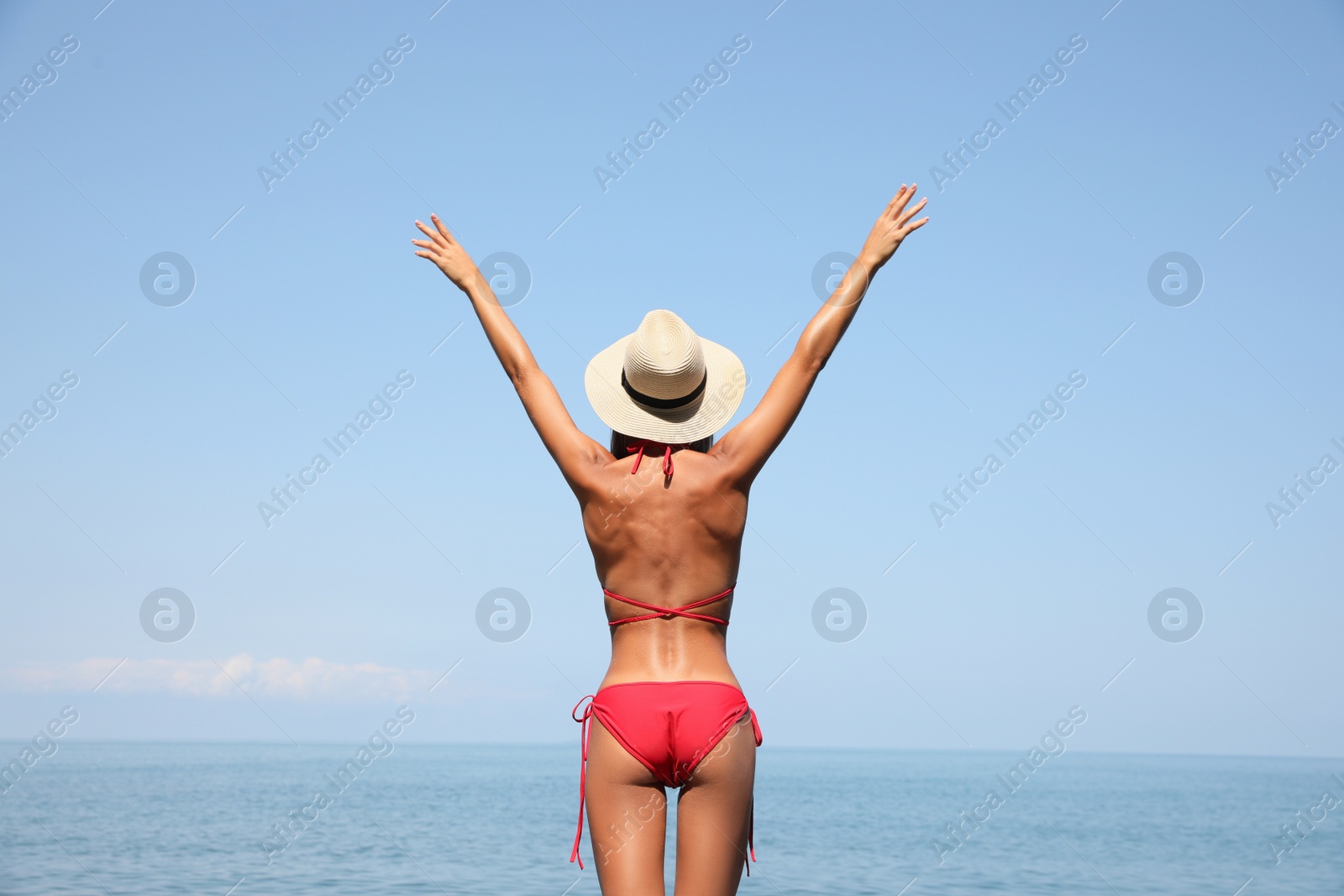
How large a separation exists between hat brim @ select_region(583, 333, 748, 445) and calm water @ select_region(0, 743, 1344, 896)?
1793 cm

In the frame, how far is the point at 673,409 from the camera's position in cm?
343

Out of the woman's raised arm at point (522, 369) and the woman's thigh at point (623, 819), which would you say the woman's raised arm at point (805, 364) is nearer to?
the woman's raised arm at point (522, 369)

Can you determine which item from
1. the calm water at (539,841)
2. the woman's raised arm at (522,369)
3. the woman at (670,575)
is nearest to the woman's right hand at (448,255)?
the woman's raised arm at (522,369)

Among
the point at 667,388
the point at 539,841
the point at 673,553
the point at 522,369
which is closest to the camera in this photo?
the point at 673,553

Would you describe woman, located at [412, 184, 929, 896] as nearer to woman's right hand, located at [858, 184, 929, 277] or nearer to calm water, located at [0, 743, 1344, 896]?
woman's right hand, located at [858, 184, 929, 277]

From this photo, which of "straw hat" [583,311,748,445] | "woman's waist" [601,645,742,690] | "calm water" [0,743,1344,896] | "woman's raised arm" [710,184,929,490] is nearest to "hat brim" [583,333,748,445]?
"straw hat" [583,311,748,445]

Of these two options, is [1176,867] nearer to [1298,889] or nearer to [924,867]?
[1298,889]

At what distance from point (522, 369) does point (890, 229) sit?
1221 mm

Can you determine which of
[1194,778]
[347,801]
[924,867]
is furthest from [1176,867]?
[1194,778]

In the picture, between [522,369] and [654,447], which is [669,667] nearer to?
[654,447]

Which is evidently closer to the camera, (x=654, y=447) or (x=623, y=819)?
(x=623, y=819)

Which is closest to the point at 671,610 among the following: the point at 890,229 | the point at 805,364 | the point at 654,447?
the point at 654,447

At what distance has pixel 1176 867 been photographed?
85.3 ft

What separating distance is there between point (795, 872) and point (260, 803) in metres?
22.2
